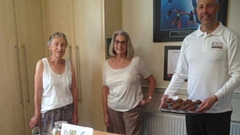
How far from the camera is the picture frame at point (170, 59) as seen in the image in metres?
2.14

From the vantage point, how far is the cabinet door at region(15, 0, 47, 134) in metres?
2.18

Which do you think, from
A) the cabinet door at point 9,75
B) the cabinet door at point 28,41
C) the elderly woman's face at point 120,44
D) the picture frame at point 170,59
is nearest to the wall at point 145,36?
the picture frame at point 170,59

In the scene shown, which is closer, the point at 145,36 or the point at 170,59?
the point at 170,59

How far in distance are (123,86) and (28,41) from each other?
3.89 feet

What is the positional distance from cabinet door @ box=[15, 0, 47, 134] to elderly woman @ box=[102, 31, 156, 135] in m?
0.88

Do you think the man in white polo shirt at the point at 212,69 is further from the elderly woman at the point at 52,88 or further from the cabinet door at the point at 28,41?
the cabinet door at the point at 28,41

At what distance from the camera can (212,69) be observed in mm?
1420

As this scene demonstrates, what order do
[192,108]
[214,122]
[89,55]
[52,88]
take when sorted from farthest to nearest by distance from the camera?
[89,55]
[52,88]
[214,122]
[192,108]

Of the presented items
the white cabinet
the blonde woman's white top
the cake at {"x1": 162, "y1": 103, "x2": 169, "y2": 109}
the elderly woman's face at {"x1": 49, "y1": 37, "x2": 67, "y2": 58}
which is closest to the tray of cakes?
the cake at {"x1": 162, "y1": 103, "x2": 169, "y2": 109}

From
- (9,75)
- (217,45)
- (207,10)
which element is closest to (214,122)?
(217,45)

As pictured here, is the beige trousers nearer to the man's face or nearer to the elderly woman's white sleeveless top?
the elderly woman's white sleeveless top

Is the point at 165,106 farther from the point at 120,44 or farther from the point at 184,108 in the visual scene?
the point at 120,44

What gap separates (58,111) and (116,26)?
110 centimetres

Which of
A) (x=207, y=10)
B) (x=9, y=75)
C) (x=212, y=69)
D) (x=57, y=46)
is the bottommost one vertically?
(x=9, y=75)
